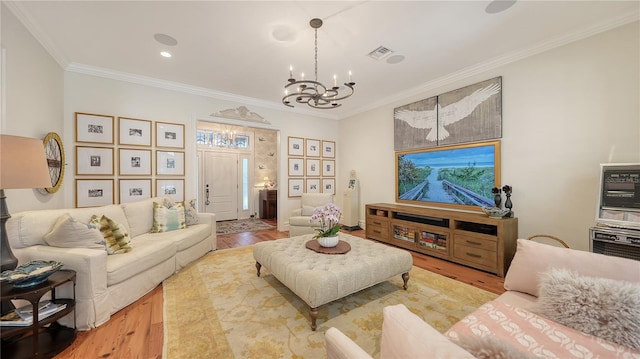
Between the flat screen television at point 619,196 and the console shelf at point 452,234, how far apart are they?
2.70 feet

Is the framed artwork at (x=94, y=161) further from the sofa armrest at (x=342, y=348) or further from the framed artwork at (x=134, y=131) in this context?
the sofa armrest at (x=342, y=348)

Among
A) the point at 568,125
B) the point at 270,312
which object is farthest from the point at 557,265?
the point at 568,125

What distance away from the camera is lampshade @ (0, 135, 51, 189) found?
1.53 m

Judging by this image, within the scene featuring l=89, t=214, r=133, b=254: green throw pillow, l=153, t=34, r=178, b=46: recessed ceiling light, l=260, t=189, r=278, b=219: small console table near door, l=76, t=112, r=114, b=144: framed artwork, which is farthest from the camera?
l=260, t=189, r=278, b=219: small console table near door

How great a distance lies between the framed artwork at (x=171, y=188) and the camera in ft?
13.4

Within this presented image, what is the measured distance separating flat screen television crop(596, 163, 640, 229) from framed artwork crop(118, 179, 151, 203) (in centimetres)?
592

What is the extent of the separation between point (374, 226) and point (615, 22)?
3912 millimetres

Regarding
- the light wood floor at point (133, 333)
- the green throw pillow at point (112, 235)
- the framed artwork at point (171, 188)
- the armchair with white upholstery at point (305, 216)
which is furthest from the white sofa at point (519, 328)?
the framed artwork at point (171, 188)

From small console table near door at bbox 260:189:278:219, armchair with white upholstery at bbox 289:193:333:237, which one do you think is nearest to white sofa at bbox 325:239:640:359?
armchair with white upholstery at bbox 289:193:333:237

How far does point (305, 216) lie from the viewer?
466cm

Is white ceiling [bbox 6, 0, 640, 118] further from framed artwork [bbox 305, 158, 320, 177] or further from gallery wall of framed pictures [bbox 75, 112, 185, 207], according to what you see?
framed artwork [bbox 305, 158, 320, 177]

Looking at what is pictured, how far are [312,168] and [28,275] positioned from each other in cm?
467

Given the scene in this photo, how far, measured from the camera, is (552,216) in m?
2.89

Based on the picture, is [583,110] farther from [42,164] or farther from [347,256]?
[42,164]
